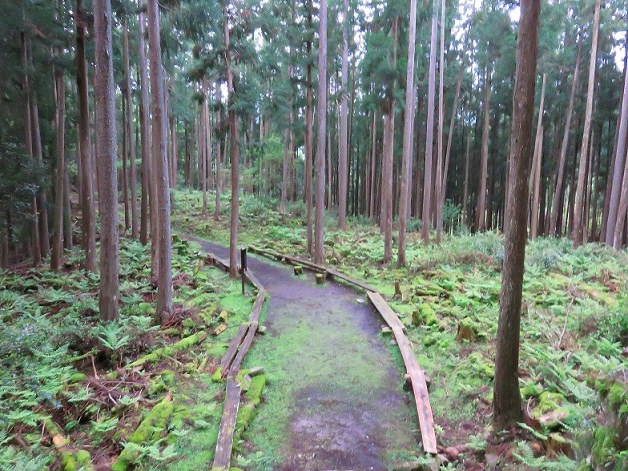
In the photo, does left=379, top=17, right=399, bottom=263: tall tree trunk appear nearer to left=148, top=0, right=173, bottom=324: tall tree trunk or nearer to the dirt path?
the dirt path

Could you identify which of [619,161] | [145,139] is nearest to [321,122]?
[145,139]

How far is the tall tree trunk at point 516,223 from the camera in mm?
3533

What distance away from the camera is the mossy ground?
11.9 feet

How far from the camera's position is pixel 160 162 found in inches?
308

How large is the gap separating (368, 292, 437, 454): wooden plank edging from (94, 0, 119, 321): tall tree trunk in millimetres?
5469

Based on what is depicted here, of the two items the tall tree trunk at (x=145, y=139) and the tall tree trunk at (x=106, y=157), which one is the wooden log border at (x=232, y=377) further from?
the tall tree trunk at (x=145, y=139)

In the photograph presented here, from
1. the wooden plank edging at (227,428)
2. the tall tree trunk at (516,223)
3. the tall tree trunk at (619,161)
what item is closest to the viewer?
the tall tree trunk at (516,223)

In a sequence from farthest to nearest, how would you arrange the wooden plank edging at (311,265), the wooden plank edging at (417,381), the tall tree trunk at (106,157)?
the wooden plank edging at (311,265)
the tall tree trunk at (106,157)
the wooden plank edging at (417,381)

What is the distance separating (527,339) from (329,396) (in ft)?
11.6

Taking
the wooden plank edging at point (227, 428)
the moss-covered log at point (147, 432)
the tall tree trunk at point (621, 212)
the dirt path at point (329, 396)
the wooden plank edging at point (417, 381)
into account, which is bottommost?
the dirt path at point (329, 396)

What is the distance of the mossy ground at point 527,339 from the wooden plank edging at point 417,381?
18cm

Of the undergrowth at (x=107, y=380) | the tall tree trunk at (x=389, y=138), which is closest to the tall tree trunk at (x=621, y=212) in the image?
the tall tree trunk at (x=389, y=138)

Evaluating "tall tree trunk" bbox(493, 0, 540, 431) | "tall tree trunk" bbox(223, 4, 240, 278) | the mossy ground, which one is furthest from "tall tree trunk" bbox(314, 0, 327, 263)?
"tall tree trunk" bbox(493, 0, 540, 431)

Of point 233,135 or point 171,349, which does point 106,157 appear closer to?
point 171,349
